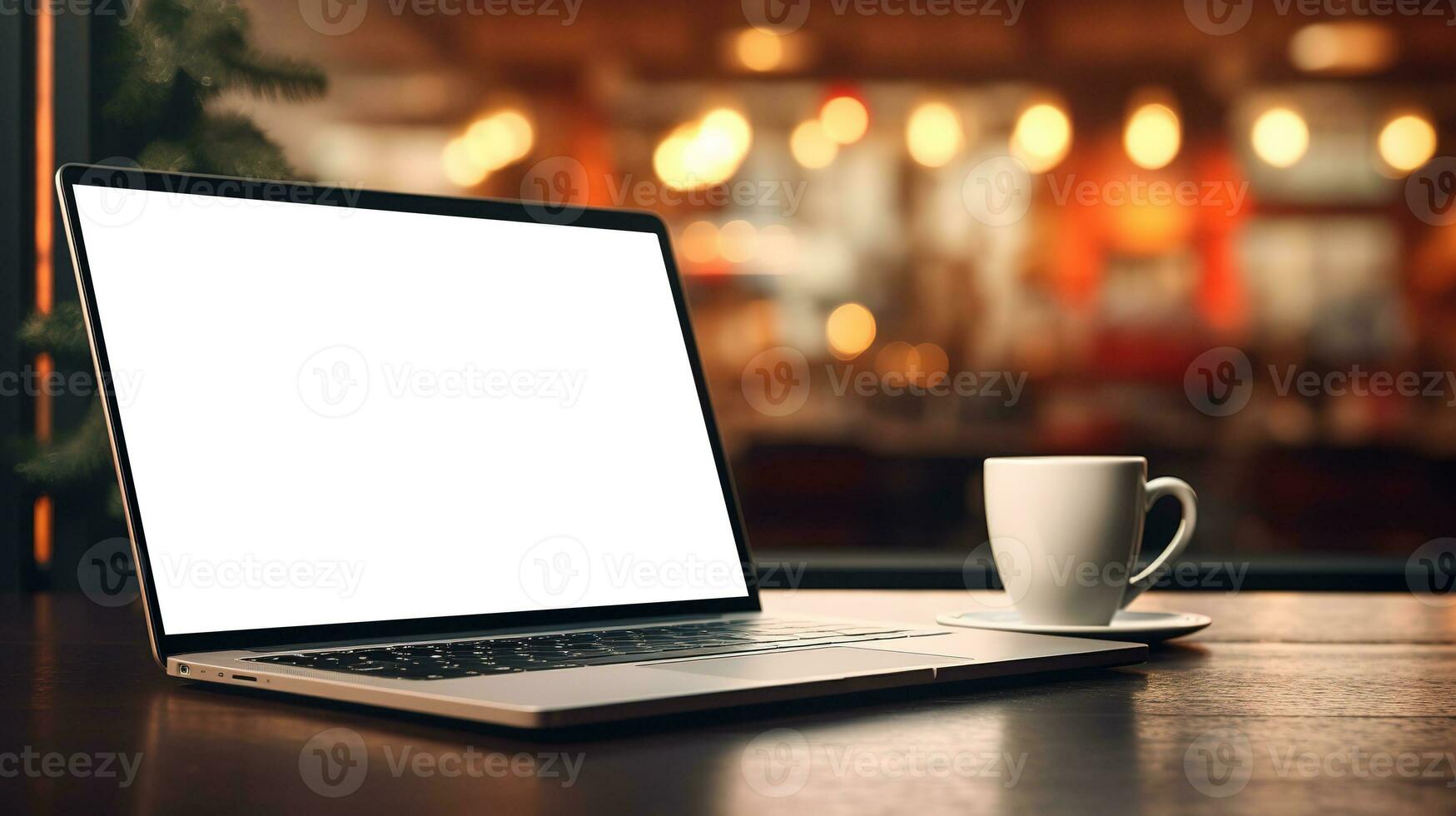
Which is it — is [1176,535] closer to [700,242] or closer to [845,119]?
[700,242]

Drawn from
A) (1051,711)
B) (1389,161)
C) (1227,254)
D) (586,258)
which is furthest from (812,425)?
(1051,711)

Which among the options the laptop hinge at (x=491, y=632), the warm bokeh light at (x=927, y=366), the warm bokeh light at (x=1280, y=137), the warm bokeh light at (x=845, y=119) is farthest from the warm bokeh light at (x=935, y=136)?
the laptop hinge at (x=491, y=632)

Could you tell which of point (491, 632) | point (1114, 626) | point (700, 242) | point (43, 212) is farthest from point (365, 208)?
point (700, 242)

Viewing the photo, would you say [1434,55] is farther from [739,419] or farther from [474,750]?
[474,750]

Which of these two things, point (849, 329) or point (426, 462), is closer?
point (426, 462)

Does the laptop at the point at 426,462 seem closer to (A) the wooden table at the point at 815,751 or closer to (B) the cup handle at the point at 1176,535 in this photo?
(A) the wooden table at the point at 815,751

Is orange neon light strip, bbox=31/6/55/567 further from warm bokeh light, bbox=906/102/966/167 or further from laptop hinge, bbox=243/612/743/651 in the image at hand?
warm bokeh light, bbox=906/102/966/167

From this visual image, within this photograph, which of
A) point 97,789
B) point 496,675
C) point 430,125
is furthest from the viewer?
point 430,125

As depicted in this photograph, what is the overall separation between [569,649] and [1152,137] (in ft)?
11.6

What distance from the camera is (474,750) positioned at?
17.5 inches

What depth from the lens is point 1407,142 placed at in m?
3.81

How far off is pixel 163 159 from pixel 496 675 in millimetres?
871

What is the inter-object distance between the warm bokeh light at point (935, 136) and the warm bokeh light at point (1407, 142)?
46.7 inches

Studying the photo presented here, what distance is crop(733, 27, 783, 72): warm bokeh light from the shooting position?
3855 mm
